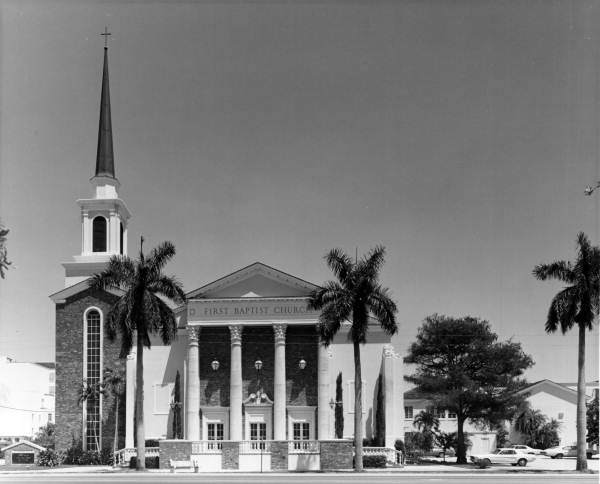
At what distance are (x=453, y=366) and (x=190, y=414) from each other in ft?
61.1

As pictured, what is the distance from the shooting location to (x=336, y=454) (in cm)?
4684

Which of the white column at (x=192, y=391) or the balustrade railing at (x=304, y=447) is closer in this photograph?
the balustrade railing at (x=304, y=447)

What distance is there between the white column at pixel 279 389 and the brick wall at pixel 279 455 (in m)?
8.22

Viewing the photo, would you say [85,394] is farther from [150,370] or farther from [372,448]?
[372,448]

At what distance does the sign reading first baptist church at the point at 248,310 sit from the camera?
5734 centimetres

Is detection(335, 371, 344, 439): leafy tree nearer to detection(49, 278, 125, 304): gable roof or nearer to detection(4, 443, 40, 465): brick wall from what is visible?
detection(49, 278, 125, 304): gable roof

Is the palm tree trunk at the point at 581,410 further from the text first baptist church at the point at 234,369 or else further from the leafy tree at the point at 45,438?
the leafy tree at the point at 45,438

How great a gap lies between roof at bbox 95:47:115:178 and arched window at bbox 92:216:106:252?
360 centimetres

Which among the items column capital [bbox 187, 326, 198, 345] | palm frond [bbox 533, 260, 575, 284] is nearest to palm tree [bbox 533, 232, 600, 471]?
palm frond [bbox 533, 260, 575, 284]

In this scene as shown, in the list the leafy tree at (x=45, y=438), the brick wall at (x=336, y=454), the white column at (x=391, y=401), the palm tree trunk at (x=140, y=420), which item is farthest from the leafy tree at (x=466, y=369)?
the leafy tree at (x=45, y=438)

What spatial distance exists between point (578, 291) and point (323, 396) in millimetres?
19009

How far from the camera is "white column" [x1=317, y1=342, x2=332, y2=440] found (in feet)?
184

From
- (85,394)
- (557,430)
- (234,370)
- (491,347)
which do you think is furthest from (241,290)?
(557,430)

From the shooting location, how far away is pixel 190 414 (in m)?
56.5
